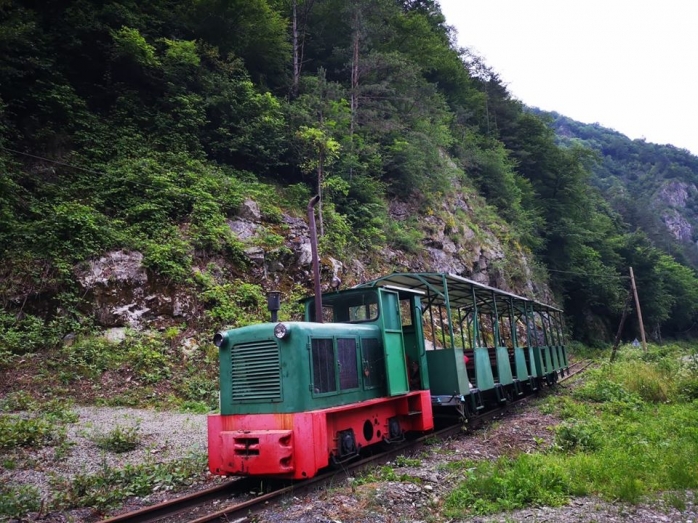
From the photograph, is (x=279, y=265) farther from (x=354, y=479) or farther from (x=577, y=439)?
(x=577, y=439)

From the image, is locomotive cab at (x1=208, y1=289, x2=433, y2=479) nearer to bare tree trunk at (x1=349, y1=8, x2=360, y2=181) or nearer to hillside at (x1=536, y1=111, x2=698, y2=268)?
bare tree trunk at (x1=349, y1=8, x2=360, y2=181)

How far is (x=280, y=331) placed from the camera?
6.37 m

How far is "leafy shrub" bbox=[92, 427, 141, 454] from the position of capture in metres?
8.03

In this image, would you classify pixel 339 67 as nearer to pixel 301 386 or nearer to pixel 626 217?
pixel 301 386

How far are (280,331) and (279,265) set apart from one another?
34.2 feet

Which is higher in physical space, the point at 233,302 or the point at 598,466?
the point at 233,302

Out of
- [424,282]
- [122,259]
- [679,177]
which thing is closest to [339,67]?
[122,259]

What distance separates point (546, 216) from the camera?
39594 millimetres

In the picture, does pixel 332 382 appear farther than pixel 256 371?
Yes

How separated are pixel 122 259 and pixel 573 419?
12339 millimetres

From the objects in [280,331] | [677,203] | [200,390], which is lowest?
[200,390]

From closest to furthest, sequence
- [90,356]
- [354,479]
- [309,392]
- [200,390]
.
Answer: [309,392] < [354,479] < [90,356] < [200,390]

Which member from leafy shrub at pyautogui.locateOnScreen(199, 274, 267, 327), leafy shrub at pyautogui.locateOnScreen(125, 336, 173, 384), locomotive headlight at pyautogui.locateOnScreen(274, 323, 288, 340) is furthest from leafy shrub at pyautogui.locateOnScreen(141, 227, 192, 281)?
locomotive headlight at pyautogui.locateOnScreen(274, 323, 288, 340)

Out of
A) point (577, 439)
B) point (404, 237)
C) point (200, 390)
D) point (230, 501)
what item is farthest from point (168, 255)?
point (577, 439)
